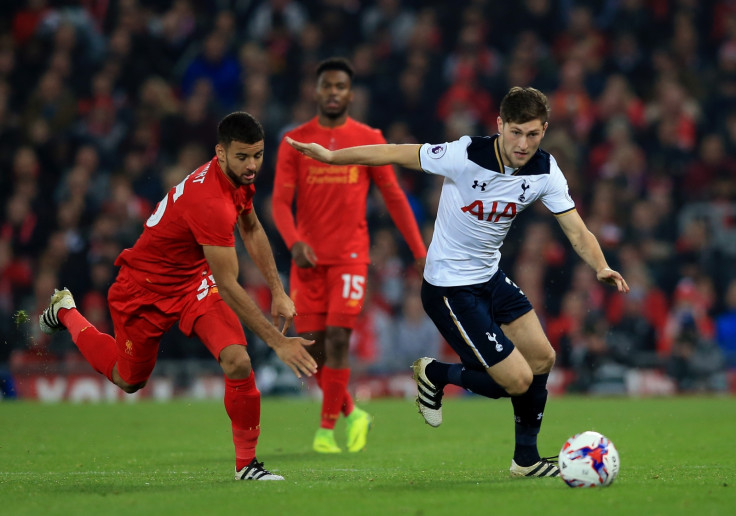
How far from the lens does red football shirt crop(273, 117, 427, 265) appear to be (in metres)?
9.66

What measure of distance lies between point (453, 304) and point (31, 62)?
43.2 ft

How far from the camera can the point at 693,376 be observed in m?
15.3

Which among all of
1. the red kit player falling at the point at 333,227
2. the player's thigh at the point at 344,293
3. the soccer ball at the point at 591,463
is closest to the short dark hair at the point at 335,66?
the red kit player falling at the point at 333,227

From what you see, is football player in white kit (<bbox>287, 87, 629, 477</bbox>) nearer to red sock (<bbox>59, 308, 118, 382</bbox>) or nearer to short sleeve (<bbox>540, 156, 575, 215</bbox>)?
short sleeve (<bbox>540, 156, 575, 215</bbox>)

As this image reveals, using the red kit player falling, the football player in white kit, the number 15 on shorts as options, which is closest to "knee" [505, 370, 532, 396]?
the football player in white kit

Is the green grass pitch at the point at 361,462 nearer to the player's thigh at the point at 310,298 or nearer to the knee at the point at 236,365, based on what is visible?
the knee at the point at 236,365

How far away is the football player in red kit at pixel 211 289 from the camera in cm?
682

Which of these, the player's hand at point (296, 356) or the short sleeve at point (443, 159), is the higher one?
the short sleeve at point (443, 159)

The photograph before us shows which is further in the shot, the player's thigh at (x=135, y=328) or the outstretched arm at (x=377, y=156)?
the player's thigh at (x=135, y=328)

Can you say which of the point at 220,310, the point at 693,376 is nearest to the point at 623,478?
the point at 220,310

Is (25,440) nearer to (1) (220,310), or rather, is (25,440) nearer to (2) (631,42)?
(1) (220,310)

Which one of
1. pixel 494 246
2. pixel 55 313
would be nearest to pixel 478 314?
pixel 494 246

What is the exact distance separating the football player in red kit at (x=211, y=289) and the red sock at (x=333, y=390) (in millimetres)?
1996

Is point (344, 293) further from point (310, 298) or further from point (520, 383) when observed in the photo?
point (520, 383)
